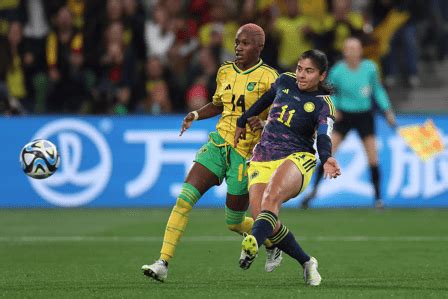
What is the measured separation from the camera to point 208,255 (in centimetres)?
1169

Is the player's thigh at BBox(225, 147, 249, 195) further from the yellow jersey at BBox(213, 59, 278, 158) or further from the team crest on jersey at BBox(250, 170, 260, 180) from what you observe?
the team crest on jersey at BBox(250, 170, 260, 180)

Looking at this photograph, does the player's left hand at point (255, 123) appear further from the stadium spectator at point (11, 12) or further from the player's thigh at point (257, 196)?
the stadium spectator at point (11, 12)

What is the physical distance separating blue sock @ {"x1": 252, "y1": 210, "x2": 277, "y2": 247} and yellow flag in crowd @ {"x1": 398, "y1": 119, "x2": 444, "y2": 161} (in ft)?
30.3

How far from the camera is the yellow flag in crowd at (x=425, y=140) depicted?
694 inches

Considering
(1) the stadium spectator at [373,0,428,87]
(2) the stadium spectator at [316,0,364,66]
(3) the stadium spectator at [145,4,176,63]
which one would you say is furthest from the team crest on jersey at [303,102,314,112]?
(1) the stadium spectator at [373,0,428,87]

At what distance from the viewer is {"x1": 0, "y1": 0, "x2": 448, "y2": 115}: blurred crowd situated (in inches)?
744

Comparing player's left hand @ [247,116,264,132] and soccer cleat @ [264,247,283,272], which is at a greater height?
player's left hand @ [247,116,264,132]

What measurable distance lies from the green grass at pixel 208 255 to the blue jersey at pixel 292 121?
1095 millimetres

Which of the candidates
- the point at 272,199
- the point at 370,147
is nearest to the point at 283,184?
the point at 272,199

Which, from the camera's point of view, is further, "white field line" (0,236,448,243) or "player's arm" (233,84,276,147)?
"white field line" (0,236,448,243)

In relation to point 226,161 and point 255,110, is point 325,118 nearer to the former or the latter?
point 255,110

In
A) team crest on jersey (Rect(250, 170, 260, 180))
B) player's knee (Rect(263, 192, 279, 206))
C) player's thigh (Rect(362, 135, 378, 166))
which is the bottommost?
player's thigh (Rect(362, 135, 378, 166))

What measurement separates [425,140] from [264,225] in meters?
9.47

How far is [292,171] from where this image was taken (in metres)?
8.97
